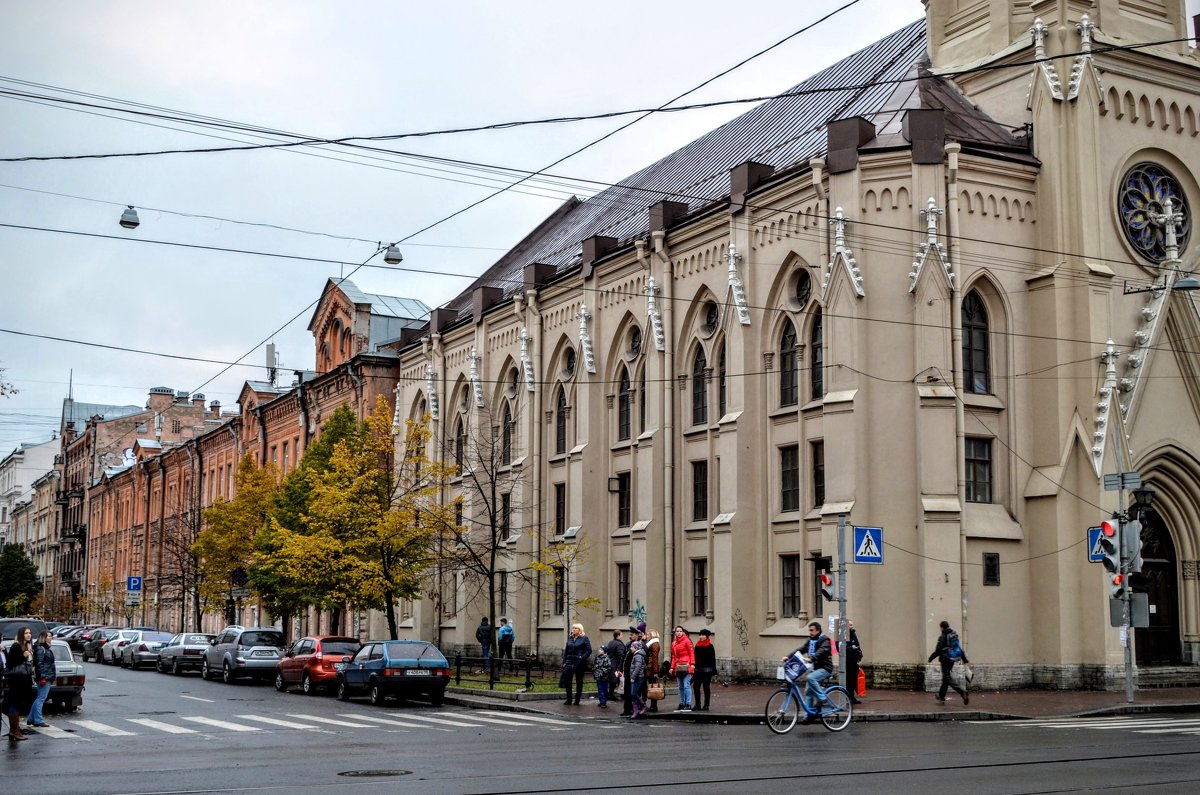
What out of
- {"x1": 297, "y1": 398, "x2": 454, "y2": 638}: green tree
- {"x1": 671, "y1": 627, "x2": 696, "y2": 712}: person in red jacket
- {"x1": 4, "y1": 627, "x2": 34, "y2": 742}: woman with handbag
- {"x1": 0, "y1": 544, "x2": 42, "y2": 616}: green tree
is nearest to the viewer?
{"x1": 4, "y1": 627, "x2": 34, "y2": 742}: woman with handbag

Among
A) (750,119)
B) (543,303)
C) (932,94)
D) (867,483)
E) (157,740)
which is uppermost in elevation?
(750,119)

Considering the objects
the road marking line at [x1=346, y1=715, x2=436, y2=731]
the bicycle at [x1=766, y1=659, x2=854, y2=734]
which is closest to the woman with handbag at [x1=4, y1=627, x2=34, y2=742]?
the road marking line at [x1=346, y1=715, x2=436, y2=731]

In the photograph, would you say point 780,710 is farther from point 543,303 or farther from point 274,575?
point 274,575

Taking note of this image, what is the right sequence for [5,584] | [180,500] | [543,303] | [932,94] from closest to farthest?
[932,94] < [543,303] < [180,500] < [5,584]

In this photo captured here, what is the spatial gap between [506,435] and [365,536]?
24.7 feet

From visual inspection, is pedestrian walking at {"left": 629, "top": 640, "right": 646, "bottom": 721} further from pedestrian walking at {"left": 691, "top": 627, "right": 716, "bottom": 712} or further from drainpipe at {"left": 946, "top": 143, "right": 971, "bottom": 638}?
drainpipe at {"left": 946, "top": 143, "right": 971, "bottom": 638}

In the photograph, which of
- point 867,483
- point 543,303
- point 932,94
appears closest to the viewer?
point 867,483

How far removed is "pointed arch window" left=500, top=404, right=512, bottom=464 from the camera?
45000mm

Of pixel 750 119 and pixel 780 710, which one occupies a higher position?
pixel 750 119

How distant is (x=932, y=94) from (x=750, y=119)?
11451mm

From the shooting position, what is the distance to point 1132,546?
24969 mm

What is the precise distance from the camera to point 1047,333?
97.9ft

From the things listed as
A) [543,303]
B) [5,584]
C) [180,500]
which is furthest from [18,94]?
[5,584]

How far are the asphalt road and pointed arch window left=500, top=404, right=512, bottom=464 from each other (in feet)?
65.9
